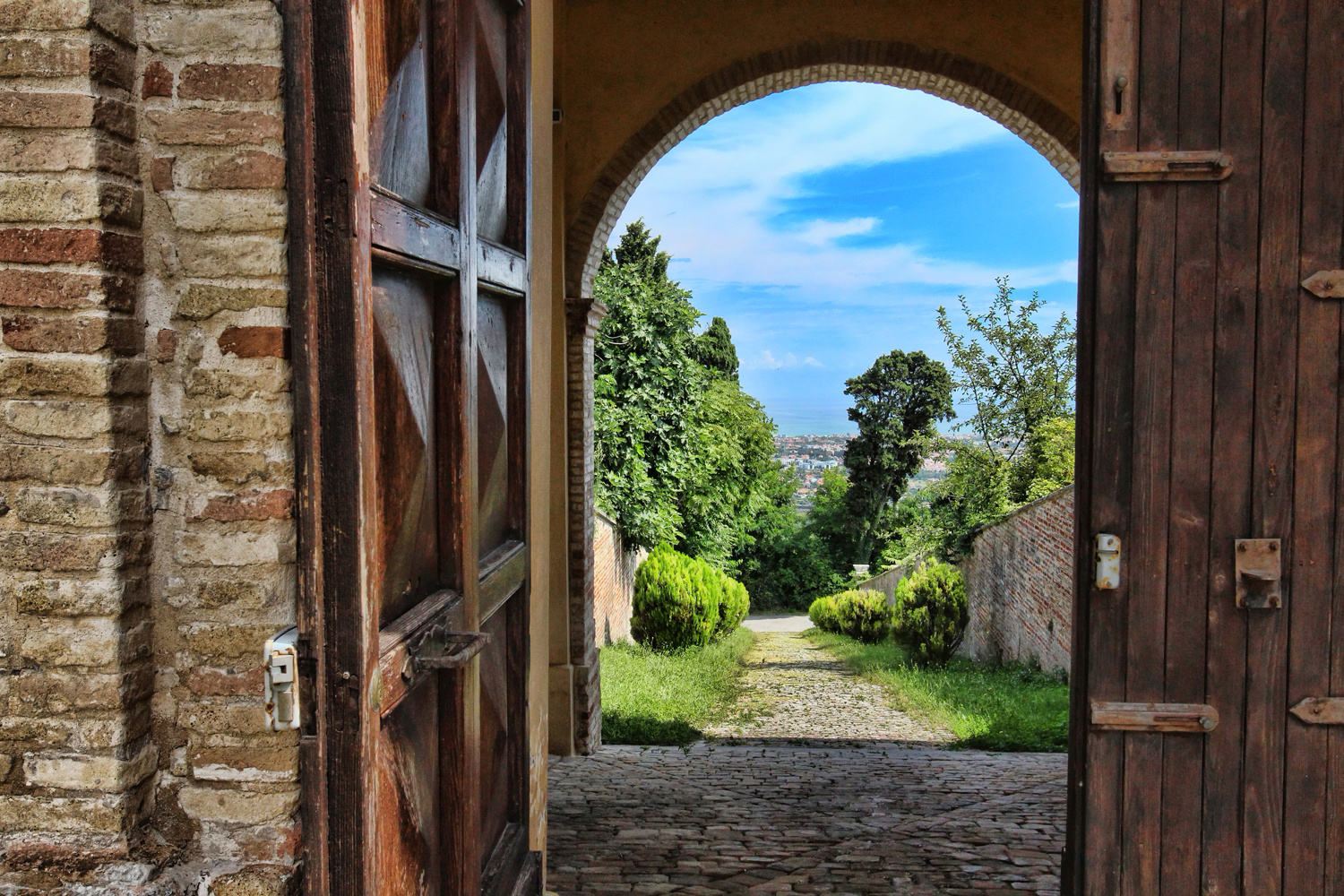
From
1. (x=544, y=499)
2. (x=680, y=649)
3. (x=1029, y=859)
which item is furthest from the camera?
(x=680, y=649)

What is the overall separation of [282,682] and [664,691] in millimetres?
8342

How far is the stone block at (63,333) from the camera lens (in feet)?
5.39

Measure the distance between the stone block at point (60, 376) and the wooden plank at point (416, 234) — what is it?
0.52 m

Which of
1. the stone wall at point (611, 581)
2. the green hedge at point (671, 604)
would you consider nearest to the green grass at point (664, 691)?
the green hedge at point (671, 604)

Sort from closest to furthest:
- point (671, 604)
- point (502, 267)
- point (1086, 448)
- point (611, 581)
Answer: point (1086, 448)
point (502, 267)
point (671, 604)
point (611, 581)

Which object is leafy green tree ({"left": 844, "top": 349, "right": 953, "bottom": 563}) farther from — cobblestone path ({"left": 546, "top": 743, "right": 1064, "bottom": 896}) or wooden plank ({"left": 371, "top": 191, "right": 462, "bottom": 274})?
wooden plank ({"left": 371, "top": 191, "right": 462, "bottom": 274})

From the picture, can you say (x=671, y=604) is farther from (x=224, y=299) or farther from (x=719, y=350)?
(x=719, y=350)

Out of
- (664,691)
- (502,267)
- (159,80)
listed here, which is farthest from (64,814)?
(664,691)

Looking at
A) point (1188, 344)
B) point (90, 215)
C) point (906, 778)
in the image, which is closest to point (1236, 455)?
point (1188, 344)

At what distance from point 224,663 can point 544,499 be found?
1.70 meters

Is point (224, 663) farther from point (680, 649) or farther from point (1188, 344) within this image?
point (680, 649)

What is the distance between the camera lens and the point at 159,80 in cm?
169

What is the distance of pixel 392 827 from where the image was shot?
1.85 metres

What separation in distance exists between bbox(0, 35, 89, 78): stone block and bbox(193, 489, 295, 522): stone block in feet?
2.60
